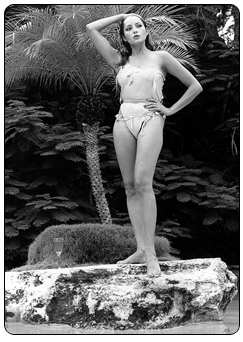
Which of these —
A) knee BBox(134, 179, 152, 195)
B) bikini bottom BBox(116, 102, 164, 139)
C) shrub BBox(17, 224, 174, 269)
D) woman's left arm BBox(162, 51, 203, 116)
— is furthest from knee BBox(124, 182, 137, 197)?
shrub BBox(17, 224, 174, 269)

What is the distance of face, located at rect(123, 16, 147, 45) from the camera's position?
548cm

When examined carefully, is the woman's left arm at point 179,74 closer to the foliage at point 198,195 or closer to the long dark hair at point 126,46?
the long dark hair at point 126,46

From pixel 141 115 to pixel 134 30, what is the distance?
0.78 metres

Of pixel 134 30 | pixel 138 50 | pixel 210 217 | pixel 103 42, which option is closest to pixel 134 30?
pixel 134 30

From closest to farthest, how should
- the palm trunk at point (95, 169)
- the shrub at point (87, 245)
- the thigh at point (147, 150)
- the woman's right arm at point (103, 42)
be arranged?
1. the thigh at point (147, 150)
2. the woman's right arm at point (103, 42)
3. the shrub at point (87, 245)
4. the palm trunk at point (95, 169)

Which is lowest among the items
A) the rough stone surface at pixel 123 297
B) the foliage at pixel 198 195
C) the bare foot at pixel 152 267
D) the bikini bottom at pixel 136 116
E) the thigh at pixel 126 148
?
the foliage at pixel 198 195

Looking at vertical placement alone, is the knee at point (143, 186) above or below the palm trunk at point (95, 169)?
above

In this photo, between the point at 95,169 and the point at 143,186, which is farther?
the point at 95,169

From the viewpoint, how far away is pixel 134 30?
549 cm

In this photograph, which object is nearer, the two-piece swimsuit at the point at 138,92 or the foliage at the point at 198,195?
the two-piece swimsuit at the point at 138,92

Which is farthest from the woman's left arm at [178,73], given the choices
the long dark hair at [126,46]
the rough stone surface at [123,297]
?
the rough stone surface at [123,297]

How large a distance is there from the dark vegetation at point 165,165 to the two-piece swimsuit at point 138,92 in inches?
237

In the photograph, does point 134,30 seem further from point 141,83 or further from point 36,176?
point 36,176

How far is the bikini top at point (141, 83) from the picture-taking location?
540 cm
